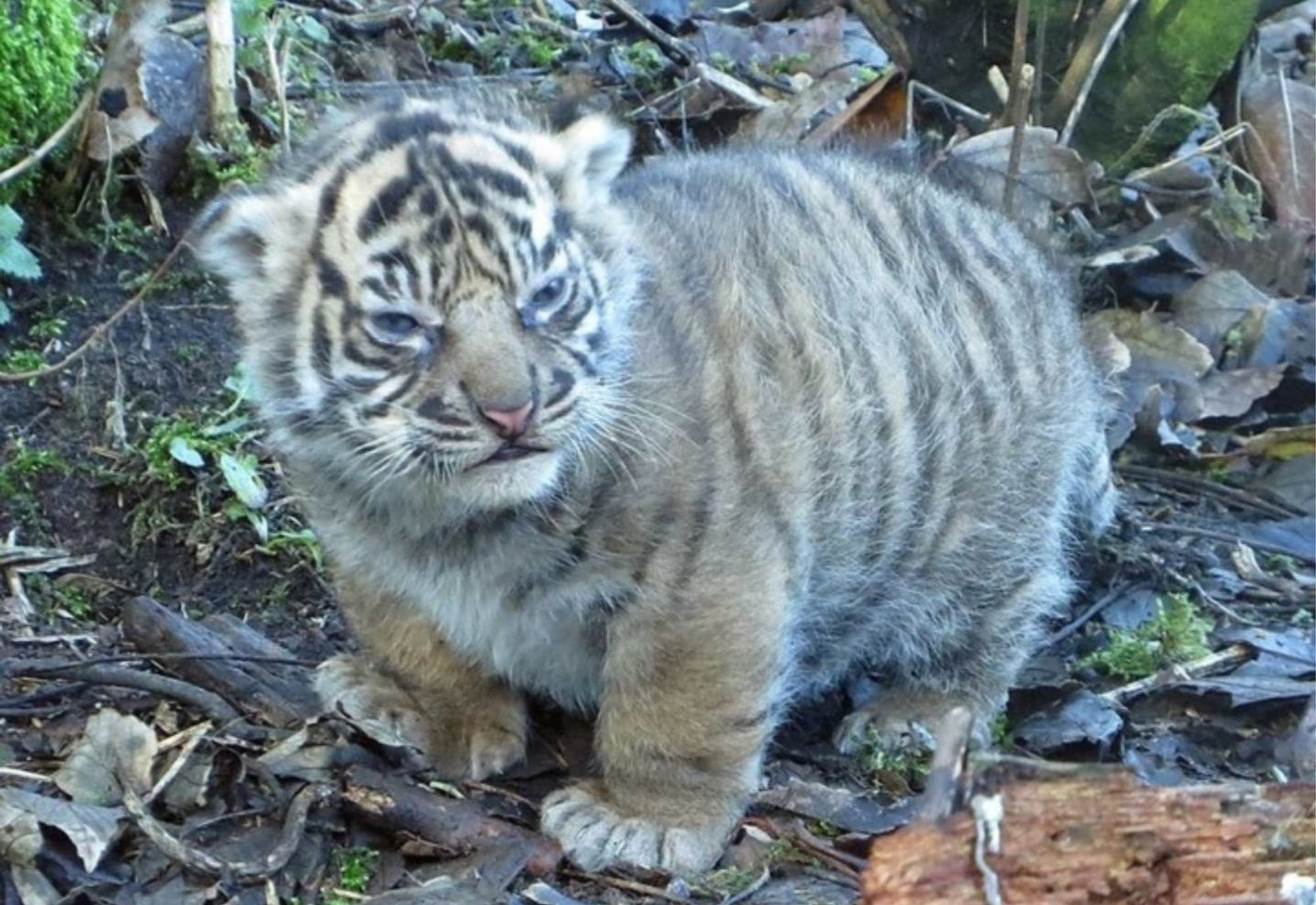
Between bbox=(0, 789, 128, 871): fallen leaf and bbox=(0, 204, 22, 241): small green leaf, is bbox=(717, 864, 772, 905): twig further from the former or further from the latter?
bbox=(0, 204, 22, 241): small green leaf

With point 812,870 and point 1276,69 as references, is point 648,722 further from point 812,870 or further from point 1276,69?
point 1276,69

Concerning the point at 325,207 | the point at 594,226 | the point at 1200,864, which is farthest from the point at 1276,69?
the point at 1200,864

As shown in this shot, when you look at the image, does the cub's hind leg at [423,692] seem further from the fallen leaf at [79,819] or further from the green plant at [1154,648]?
the green plant at [1154,648]

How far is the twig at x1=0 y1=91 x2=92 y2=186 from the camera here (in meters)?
5.56

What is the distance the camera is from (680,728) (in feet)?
13.7

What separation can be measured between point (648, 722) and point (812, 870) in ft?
1.55

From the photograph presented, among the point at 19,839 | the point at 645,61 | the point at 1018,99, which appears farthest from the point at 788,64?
the point at 19,839

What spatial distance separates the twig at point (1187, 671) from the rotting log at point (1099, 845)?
7.72ft

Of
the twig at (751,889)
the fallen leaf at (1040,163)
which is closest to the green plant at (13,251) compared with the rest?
the twig at (751,889)

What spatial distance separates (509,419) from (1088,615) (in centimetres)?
250

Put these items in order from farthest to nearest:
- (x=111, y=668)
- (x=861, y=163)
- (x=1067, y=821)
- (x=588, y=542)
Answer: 1. (x=861, y=163)
2. (x=111, y=668)
3. (x=588, y=542)
4. (x=1067, y=821)

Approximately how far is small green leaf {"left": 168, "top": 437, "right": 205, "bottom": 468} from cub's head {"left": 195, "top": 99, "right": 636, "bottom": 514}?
1196 millimetres

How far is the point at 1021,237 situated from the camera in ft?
18.1

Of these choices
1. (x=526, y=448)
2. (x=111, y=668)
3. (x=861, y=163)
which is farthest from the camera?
(x=861, y=163)
